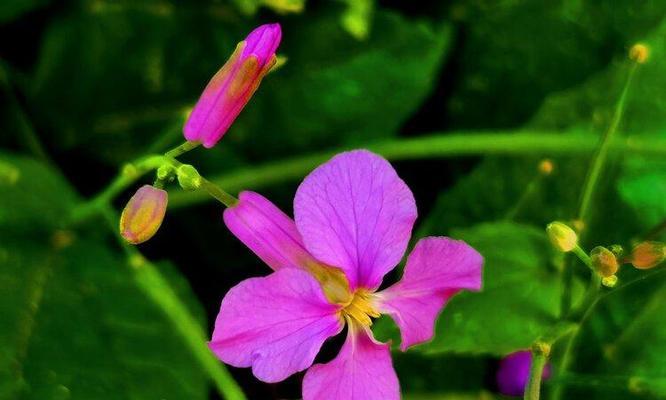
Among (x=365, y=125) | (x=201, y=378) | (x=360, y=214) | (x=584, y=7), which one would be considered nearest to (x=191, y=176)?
(x=360, y=214)

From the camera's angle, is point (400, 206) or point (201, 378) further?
point (201, 378)

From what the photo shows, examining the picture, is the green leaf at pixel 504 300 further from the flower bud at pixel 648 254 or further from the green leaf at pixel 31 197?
the green leaf at pixel 31 197

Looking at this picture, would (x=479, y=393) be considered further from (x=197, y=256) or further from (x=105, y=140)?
(x=105, y=140)

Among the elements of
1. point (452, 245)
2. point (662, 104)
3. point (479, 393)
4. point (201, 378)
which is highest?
point (662, 104)

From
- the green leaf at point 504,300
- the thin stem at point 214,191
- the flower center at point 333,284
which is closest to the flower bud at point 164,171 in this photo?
the thin stem at point 214,191

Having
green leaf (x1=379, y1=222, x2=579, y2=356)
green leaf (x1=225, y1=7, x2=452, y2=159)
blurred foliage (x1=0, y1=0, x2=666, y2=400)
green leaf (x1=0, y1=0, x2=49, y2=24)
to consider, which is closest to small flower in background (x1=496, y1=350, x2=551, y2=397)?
blurred foliage (x1=0, y1=0, x2=666, y2=400)

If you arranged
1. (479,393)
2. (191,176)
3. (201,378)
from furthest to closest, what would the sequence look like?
(479,393)
(201,378)
(191,176)

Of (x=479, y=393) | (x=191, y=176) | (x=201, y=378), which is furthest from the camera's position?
(x=479, y=393)

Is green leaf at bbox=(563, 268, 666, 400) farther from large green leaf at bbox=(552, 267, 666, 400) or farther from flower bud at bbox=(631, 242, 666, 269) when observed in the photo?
flower bud at bbox=(631, 242, 666, 269)
